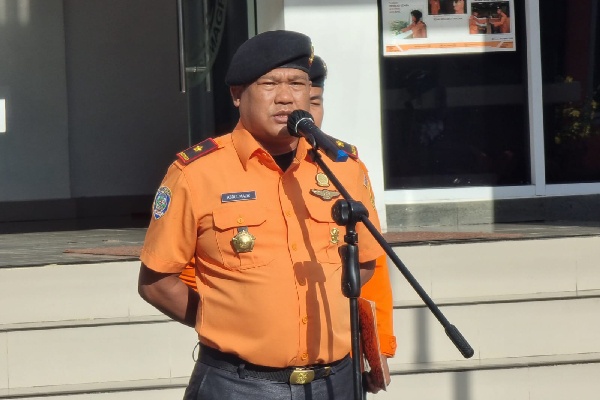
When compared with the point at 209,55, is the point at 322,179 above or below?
below

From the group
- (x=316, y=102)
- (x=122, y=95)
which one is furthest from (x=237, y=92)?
(x=122, y=95)

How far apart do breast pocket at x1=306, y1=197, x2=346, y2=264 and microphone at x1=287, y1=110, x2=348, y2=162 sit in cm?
27

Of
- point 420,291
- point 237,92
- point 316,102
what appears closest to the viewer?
point 420,291

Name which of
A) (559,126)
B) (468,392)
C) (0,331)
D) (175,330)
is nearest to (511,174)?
(559,126)

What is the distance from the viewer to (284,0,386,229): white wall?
696 cm

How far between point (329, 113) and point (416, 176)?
93 centimetres

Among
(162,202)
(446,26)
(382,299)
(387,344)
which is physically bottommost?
(387,344)

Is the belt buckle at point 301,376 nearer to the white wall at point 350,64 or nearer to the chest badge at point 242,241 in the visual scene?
the chest badge at point 242,241

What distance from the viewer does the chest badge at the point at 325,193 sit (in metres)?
3.24

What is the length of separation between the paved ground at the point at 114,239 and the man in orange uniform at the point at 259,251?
9.29 ft

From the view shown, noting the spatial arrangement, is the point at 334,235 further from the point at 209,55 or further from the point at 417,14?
the point at 209,55

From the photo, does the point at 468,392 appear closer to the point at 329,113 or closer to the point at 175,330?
the point at 175,330

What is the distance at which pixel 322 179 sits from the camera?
10.8 ft

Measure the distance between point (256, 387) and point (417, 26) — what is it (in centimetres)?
482
